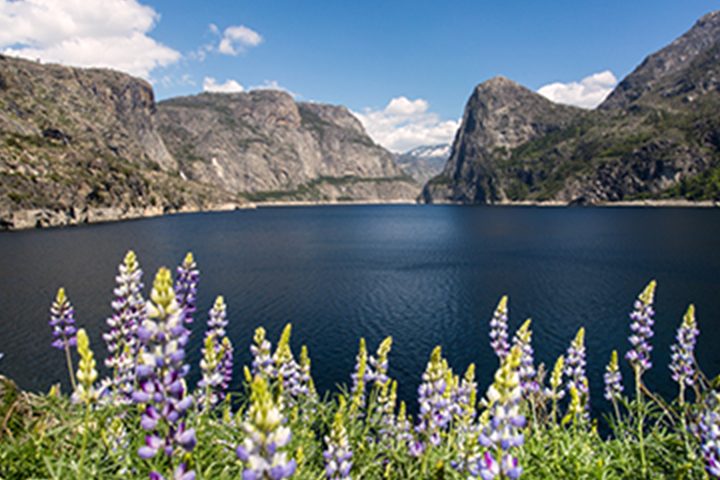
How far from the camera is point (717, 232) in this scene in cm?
8375

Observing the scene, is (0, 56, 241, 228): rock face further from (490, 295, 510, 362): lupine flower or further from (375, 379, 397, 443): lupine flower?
(490, 295, 510, 362): lupine flower

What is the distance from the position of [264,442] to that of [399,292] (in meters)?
44.9

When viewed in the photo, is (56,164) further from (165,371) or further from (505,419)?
(505,419)

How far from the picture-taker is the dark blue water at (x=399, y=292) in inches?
1120

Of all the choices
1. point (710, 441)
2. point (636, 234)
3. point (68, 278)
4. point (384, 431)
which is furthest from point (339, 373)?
point (636, 234)

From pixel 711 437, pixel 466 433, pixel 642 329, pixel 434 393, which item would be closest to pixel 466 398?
pixel 466 433

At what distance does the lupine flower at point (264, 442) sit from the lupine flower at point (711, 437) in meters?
6.11

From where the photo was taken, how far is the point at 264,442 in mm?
2754

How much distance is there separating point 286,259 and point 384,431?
6233 centimetres

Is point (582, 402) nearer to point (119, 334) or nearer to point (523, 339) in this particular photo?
point (523, 339)

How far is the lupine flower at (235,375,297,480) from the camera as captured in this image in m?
2.59

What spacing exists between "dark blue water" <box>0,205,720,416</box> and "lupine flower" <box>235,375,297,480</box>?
2178 centimetres

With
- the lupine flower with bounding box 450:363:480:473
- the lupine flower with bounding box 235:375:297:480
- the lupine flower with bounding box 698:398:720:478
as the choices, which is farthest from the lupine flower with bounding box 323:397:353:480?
the lupine flower with bounding box 698:398:720:478

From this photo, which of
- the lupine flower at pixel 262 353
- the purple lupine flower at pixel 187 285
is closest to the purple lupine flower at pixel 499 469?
the lupine flower at pixel 262 353
